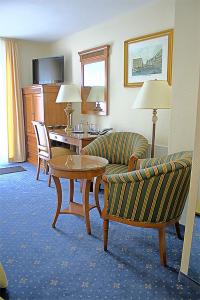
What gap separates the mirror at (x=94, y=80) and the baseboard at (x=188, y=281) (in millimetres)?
2788

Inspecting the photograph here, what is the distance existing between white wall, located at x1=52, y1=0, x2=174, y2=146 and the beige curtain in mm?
1197

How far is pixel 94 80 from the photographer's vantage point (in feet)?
14.6

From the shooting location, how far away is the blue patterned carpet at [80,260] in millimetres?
1832

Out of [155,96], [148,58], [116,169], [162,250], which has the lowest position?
[162,250]

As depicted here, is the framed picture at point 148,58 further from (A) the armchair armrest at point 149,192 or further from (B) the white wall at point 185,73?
(A) the armchair armrest at point 149,192

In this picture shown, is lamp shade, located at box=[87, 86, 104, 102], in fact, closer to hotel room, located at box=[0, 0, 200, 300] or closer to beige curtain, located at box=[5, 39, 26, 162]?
hotel room, located at box=[0, 0, 200, 300]

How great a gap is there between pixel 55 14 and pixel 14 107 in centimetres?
218

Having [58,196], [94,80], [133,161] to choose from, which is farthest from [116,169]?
[94,80]

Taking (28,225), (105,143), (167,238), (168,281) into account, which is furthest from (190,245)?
(105,143)

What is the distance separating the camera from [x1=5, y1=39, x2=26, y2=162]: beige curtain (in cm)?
520

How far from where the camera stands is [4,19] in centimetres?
392

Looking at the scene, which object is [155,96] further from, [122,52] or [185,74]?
[122,52]

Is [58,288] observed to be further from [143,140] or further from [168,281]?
[143,140]

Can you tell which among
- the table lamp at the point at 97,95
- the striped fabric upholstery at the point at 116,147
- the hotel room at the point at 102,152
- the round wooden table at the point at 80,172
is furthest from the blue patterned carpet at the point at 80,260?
the table lamp at the point at 97,95
